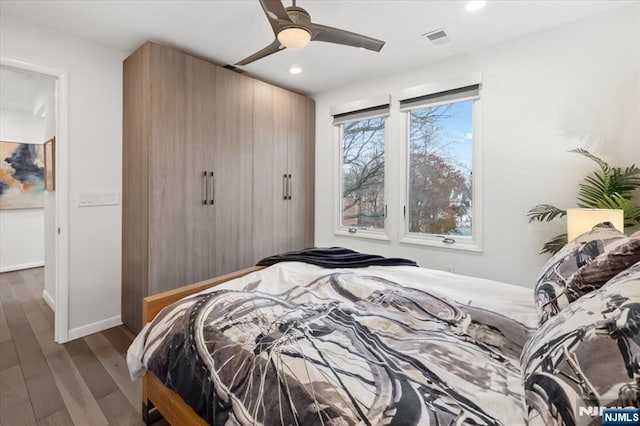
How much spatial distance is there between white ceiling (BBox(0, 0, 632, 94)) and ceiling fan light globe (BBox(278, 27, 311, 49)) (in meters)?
0.61

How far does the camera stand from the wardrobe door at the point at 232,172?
2.97m

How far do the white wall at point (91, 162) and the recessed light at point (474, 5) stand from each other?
9.91ft

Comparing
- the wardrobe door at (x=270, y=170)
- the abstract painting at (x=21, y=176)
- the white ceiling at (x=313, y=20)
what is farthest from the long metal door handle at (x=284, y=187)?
the abstract painting at (x=21, y=176)

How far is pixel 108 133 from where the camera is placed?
9.02 feet

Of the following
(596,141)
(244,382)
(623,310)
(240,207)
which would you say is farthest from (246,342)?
(596,141)

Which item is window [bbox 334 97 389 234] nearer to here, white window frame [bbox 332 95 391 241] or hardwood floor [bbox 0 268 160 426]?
white window frame [bbox 332 95 391 241]

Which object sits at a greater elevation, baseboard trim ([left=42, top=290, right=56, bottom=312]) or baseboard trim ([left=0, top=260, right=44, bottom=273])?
baseboard trim ([left=0, top=260, right=44, bottom=273])

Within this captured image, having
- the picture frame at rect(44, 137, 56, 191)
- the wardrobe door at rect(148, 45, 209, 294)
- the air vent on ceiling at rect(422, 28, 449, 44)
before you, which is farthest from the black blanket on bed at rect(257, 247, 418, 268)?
A: the picture frame at rect(44, 137, 56, 191)

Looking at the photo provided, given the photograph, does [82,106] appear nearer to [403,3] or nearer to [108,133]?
[108,133]

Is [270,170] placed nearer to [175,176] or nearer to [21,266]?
[175,176]

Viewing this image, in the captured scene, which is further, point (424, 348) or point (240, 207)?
point (240, 207)

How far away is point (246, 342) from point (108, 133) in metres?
2.66

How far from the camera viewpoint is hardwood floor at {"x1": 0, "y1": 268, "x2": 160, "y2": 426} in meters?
1.66

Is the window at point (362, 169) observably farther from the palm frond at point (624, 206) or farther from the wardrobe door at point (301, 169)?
the palm frond at point (624, 206)
